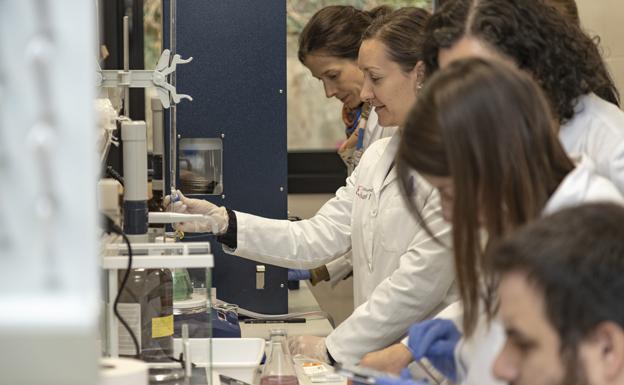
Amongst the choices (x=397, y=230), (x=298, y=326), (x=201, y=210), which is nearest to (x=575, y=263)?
(x=397, y=230)

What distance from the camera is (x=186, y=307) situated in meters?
1.70

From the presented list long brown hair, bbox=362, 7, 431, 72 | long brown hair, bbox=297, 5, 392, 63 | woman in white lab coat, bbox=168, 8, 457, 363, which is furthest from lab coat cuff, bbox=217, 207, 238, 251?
long brown hair, bbox=297, 5, 392, 63

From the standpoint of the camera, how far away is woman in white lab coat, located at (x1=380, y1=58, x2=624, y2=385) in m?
1.26

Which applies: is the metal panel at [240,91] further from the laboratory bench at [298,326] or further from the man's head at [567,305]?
the man's head at [567,305]

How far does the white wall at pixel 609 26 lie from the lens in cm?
394

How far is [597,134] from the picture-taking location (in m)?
1.82

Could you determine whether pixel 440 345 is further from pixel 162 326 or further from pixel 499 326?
pixel 162 326

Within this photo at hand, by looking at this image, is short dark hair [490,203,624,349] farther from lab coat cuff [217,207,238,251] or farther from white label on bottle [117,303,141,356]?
lab coat cuff [217,207,238,251]

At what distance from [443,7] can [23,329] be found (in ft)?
4.57

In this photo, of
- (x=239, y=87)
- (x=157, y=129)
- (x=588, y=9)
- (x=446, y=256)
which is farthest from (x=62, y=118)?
(x=588, y=9)

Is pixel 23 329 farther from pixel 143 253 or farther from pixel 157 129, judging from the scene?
pixel 157 129

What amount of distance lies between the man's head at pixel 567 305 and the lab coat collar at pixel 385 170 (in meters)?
1.32

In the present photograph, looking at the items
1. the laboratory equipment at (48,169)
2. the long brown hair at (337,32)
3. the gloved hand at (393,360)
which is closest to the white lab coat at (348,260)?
the long brown hair at (337,32)

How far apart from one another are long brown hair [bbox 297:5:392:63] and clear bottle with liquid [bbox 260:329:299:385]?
1.51 metres
